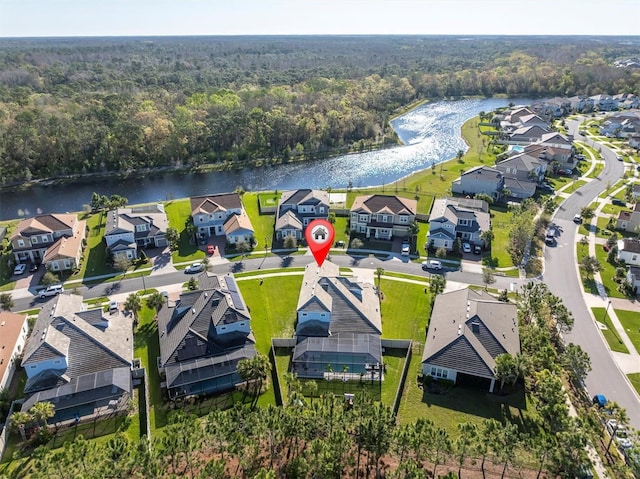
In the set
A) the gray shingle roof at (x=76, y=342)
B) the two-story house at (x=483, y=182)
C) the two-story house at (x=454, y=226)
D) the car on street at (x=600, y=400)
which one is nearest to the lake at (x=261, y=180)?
the two-story house at (x=483, y=182)

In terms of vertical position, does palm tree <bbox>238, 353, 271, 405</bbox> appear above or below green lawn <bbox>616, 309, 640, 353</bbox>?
above

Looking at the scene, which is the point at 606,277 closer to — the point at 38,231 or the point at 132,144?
the point at 38,231

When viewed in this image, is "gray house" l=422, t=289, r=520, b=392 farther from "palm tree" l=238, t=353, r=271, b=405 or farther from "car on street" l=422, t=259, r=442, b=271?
"palm tree" l=238, t=353, r=271, b=405

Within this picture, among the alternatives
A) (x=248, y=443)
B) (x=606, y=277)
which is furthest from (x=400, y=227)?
(x=248, y=443)

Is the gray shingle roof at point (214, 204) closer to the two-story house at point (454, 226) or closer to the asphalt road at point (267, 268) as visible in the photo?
the asphalt road at point (267, 268)

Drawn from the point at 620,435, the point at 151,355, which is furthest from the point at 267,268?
the point at 620,435

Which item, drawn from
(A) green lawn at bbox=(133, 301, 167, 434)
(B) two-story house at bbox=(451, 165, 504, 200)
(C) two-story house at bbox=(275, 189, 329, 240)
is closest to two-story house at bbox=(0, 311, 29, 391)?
(A) green lawn at bbox=(133, 301, 167, 434)
